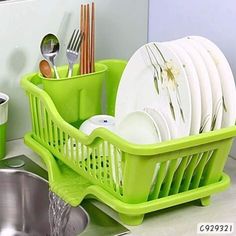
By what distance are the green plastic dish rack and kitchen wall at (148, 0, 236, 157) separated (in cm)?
21

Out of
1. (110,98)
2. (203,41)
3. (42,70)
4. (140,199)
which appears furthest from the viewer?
(110,98)

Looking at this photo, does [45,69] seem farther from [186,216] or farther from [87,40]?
[186,216]

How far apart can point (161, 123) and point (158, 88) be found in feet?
0.25

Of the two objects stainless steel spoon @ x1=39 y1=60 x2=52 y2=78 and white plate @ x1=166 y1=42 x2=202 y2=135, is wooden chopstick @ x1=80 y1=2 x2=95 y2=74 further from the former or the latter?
white plate @ x1=166 y1=42 x2=202 y2=135

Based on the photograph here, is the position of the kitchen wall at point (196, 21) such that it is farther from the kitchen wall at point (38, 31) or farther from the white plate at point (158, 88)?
the white plate at point (158, 88)

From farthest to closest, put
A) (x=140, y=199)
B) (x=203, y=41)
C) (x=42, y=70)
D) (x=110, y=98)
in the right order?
(x=110, y=98) < (x=42, y=70) < (x=203, y=41) < (x=140, y=199)

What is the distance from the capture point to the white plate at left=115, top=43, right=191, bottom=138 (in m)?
1.26

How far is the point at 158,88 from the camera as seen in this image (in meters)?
1.34

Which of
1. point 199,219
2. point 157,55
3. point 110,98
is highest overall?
point 157,55

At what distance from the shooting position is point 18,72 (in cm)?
155

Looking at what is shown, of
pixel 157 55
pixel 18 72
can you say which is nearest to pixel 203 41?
pixel 157 55

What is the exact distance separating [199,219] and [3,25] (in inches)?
22.8

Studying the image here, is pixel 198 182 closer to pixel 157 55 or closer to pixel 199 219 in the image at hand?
pixel 199 219

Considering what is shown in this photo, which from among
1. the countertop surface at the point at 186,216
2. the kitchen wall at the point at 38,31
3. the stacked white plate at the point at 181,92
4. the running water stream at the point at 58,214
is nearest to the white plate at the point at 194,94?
the stacked white plate at the point at 181,92
